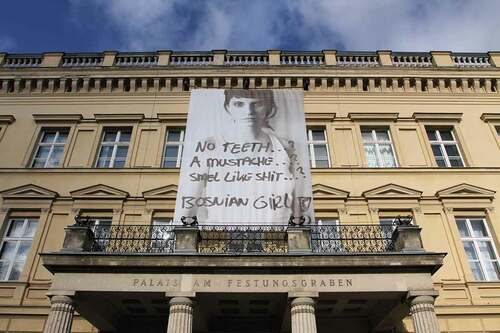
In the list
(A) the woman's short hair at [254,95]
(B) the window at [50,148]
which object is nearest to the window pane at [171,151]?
(A) the woman's short hair at [254,95]

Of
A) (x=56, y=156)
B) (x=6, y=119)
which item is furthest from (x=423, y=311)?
(x=6, y=119)

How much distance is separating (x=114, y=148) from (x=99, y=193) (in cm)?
235

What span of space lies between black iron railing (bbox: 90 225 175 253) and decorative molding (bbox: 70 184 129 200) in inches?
59.9

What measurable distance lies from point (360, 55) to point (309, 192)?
8663 mm

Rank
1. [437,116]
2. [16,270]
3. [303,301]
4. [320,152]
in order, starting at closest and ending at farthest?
[303,301] < [16,270] < [320,152] < [437,116]

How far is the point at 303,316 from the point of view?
31.8 feet

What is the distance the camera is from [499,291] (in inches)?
514

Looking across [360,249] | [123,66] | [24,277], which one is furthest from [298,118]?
[24,277]

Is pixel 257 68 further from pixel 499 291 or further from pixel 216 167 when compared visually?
pixel 499 291

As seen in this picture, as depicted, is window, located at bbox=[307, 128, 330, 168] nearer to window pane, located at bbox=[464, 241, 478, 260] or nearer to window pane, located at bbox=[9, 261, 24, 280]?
window pane, located at bbox=[464, 241, 478, 260]

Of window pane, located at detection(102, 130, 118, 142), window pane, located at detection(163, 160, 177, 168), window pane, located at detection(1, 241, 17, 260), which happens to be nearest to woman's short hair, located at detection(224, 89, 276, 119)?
window pane, located at detection(163, 160, 177, 168)

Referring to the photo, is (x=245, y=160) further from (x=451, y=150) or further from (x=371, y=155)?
(x=451, y=150)

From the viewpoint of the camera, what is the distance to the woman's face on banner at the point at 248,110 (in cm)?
1536

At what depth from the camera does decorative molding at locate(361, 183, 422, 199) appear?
1489 centimetres
